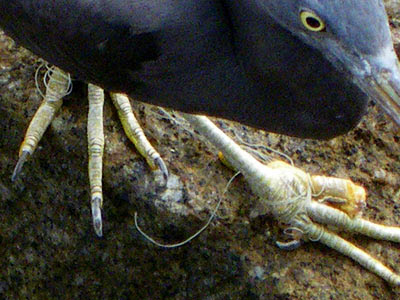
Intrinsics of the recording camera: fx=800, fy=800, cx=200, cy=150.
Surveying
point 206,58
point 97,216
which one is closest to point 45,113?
point 97,216

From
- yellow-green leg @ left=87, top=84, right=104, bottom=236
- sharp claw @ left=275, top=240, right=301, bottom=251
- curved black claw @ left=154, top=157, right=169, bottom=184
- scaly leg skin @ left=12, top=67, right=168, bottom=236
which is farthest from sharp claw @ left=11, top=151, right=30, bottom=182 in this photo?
sharp claw @ left=275, top=240, right=301, bottom=251

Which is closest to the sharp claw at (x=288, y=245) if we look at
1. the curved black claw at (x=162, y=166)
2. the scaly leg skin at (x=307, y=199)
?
the scaly leg skin at (x=307, y=199)

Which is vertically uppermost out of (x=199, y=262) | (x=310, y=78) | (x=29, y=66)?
(x=310, y=78)

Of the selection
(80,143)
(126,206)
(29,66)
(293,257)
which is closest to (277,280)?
(293,257)

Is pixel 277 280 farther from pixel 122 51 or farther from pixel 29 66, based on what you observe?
pixel 29 66

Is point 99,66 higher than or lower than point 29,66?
higher

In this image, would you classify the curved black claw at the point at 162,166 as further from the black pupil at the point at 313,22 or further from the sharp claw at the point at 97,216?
the black pupil at the point at 313,22
